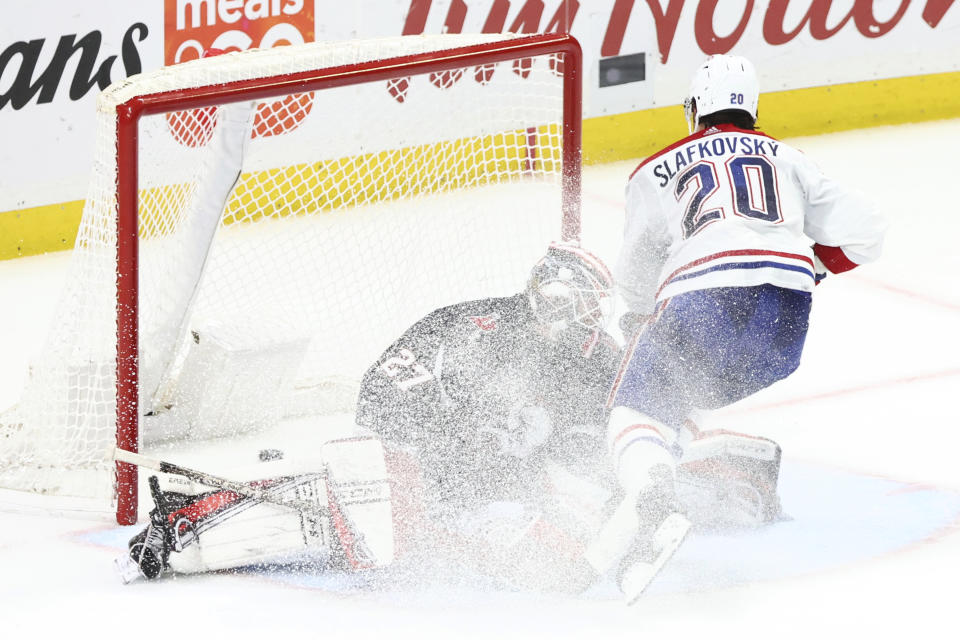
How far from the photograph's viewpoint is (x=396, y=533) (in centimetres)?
302

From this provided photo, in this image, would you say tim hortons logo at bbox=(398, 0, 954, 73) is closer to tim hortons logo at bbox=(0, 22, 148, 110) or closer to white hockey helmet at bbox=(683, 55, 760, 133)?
tim hortons logo at bbox=(0, 22, 148, 110)

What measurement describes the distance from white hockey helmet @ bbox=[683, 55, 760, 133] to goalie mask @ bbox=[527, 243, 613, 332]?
42cm

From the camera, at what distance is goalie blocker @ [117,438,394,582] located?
3.01 metres

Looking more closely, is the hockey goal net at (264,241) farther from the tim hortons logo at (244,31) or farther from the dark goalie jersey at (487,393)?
the dark goalie jersey at (487,393)

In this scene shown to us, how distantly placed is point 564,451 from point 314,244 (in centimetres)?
142

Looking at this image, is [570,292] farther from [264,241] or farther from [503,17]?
[503,17]

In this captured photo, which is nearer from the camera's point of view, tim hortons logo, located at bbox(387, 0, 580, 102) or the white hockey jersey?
the white hockey jersey

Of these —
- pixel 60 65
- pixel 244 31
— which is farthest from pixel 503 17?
pixel 60 65

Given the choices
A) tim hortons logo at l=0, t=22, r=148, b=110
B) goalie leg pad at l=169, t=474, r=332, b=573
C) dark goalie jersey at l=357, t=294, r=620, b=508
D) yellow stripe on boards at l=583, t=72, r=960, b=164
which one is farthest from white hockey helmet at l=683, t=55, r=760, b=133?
yellow stripe on boards at l=583, t=72, r=960, b=164

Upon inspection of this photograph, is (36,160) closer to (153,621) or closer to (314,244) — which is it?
(314,244)

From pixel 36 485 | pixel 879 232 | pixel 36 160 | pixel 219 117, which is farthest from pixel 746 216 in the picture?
pixel 36 160

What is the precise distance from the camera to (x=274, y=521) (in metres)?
3.04

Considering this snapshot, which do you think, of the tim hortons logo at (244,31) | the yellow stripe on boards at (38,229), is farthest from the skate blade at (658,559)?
the yellow stripe on boards at (38,229)

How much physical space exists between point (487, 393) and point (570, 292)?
28cm
